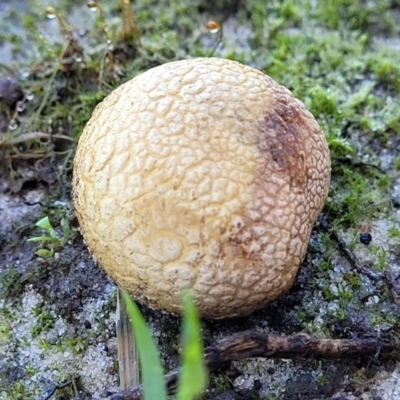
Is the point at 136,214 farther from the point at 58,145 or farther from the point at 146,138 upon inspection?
the point at 58,145

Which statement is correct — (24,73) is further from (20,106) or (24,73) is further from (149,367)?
(149,367)

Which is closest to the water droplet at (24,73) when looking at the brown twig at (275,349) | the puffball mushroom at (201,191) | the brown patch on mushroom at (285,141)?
the puffball mushroom at (201,191)

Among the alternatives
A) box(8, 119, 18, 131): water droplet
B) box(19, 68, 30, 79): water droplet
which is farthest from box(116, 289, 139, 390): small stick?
box(19, 68, 30, 79): water droplet

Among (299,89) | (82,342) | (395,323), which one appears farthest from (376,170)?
(82,342)

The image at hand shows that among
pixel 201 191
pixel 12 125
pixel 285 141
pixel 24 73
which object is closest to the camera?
pixel 201 191

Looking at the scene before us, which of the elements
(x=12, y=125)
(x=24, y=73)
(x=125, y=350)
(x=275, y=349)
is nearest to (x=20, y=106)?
(x=12, y=125)

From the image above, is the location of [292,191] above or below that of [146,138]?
below
